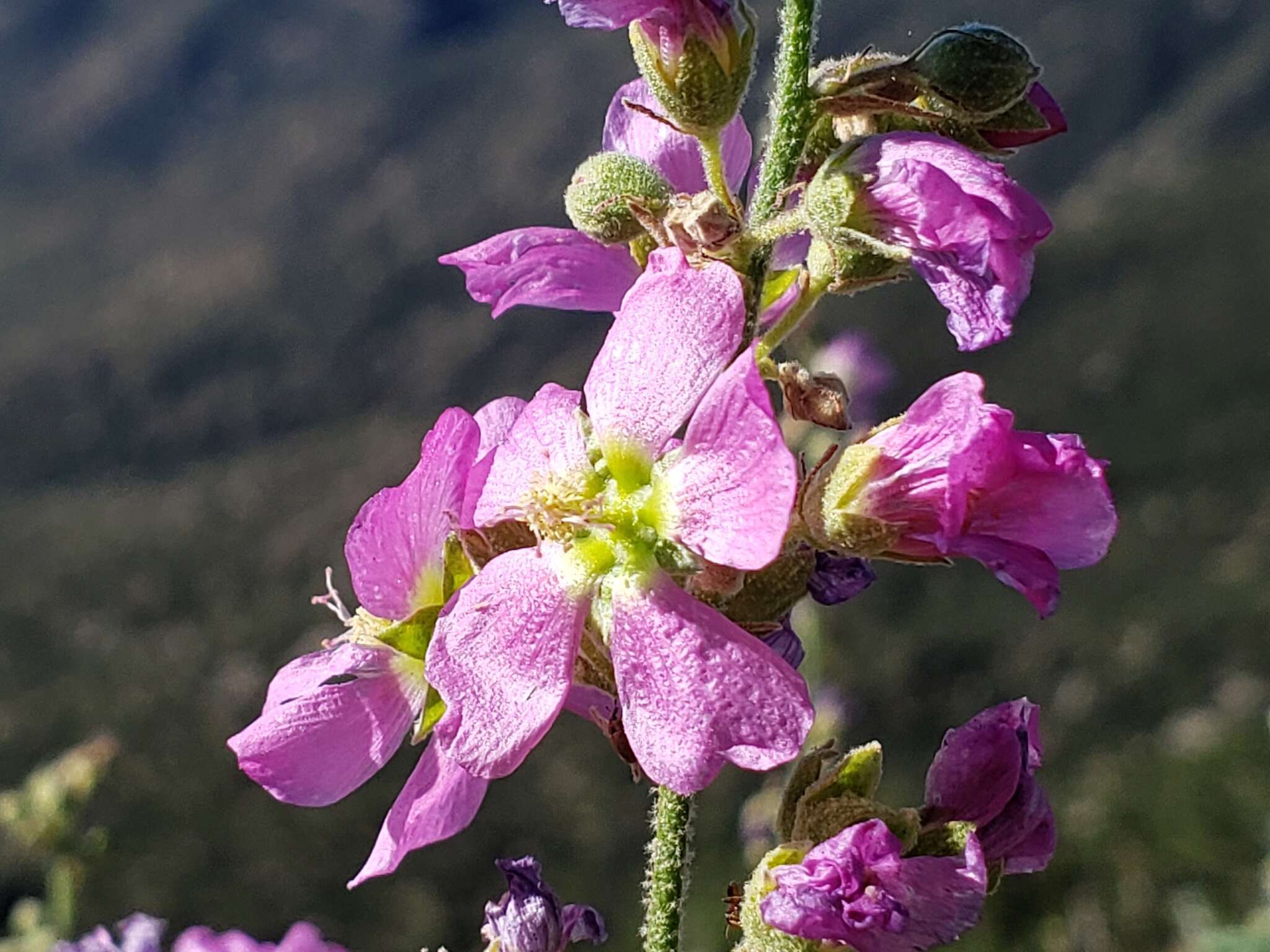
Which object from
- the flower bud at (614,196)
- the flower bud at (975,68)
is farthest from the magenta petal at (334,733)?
the flower bud at (975,68)

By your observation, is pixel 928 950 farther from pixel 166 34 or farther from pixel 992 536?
pixel 166 34

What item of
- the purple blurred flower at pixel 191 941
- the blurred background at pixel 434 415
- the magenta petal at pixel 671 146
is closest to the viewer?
the magenta petal at pixel 671 146

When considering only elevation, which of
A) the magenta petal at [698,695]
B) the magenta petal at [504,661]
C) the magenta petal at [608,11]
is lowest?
the magenta petal at [698,695]

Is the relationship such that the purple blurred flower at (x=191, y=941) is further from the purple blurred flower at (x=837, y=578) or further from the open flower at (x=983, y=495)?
the open flower at (x=983, y=495)

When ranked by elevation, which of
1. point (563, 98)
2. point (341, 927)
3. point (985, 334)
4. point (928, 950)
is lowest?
point (563, 98)

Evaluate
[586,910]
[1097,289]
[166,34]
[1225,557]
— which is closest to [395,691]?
[586,910]

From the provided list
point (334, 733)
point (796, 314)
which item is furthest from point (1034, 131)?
point (334, 733)

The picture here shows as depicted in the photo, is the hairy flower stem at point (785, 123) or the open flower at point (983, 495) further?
the hairy flower stem at point (785, 123)
